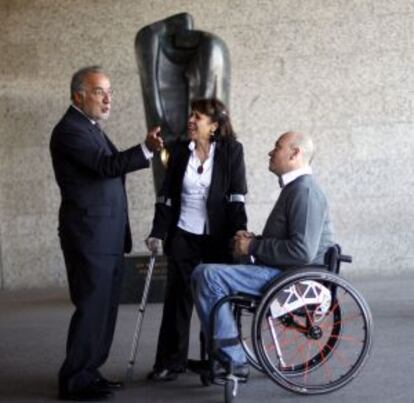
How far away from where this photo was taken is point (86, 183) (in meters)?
3.80

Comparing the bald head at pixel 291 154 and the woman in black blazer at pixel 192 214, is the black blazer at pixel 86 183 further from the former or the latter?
the bald head at pixel 291 154

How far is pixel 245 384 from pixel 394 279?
3.79 metres

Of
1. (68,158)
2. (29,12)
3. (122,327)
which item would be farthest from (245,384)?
(29,12)

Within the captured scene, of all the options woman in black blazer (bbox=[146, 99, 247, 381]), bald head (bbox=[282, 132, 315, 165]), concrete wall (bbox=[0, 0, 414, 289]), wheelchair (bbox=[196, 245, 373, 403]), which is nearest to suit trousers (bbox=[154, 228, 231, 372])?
woman in black blazer (bbox=[146, 99, 247, 381])

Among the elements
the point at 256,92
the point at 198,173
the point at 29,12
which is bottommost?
the point at 198,173

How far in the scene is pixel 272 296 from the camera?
345 centimetres

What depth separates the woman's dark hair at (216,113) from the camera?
396cm

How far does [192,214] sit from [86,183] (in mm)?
506

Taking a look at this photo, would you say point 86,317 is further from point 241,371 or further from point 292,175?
point 292,175

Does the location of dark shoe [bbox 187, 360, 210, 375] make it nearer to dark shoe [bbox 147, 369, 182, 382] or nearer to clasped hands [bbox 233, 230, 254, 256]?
dark shoe [bbox 147, 369, 182, 382]

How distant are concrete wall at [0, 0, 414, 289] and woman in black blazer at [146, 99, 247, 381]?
387 centimetres

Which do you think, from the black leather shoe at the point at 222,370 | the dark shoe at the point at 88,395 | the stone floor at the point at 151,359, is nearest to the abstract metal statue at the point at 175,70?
the stone floor at the point at 151,359

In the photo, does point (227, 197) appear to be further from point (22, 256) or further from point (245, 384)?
point (22, 256)

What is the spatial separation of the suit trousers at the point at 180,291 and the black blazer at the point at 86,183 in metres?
0.31
